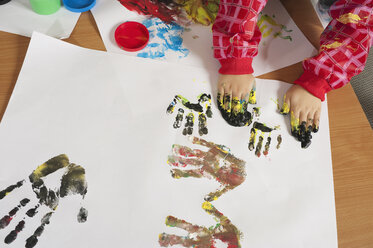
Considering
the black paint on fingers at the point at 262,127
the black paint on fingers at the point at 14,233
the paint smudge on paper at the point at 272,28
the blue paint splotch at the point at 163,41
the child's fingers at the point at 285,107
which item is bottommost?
the black paint on fingers at the point at 14,233

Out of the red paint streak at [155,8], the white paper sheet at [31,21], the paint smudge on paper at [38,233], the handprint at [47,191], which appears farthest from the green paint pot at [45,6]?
the paint smudge on paper at [38,233]

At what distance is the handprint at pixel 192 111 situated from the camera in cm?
59

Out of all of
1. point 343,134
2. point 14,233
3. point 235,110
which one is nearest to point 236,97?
point 235,110

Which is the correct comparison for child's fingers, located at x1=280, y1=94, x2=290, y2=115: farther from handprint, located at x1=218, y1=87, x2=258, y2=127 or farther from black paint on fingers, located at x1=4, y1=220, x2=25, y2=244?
black paint on fingers, located at x1=4, y1=220, x2=25, y2=244

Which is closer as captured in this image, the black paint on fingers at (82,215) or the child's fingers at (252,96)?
the black paint on fingers at (82,215)

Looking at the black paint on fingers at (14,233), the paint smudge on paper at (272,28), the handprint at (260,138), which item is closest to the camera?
the black paint on fingers at (14,233)

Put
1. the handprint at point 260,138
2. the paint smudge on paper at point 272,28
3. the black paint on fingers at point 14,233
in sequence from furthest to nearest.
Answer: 1. the paint smudge on paper at point 272,28
2. the handprint at point 260,138
3. the black paint on fingers at point 14,233

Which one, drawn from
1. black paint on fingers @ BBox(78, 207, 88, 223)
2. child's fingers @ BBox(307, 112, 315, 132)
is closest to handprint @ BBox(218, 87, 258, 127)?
child's fingers @ BBox(307, 112, 315, 132)

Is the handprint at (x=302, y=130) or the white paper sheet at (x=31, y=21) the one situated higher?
the white paper sheet at (x=31, y=21)

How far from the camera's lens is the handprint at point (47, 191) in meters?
0.49

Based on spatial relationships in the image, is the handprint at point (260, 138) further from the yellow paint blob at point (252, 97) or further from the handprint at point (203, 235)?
the handprint at point (203, 235)

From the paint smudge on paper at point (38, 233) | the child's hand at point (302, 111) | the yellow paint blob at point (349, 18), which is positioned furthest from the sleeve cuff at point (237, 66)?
the paint smudge on paper at point (38, 233)

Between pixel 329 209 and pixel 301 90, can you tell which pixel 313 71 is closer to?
pixel 301 90

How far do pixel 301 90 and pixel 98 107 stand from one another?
0.44 metres
